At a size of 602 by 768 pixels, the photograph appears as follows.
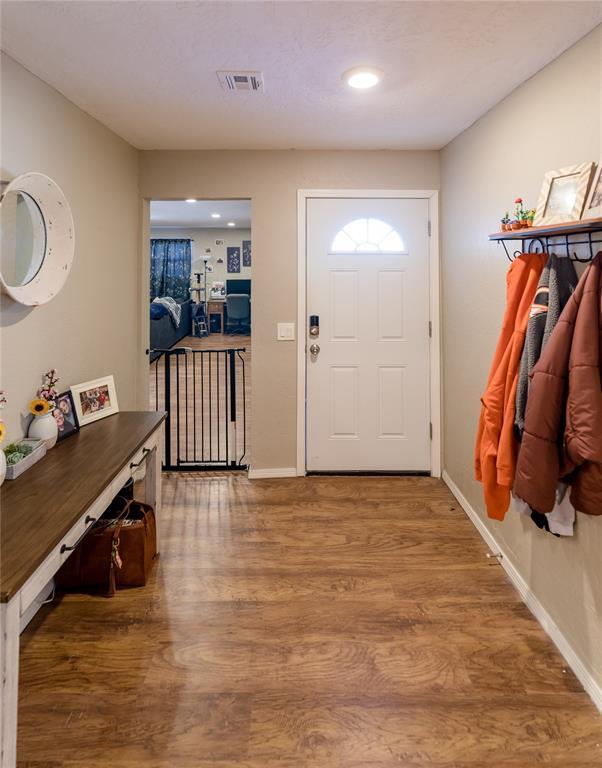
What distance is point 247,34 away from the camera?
1887mm

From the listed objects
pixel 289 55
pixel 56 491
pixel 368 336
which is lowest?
pixel 56 491

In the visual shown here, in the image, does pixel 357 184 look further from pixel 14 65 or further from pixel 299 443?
pixel 14 65

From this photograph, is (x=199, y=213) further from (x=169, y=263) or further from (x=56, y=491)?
(x=56, y=491)

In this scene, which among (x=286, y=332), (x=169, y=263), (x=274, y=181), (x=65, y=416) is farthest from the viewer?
(x=169, y=263)

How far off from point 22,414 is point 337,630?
5.22ft

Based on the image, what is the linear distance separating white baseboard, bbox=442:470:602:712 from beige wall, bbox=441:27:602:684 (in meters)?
0.03

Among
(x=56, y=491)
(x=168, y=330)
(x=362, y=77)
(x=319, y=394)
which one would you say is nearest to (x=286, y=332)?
(x=319, y=394)

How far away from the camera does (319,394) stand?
145 inches

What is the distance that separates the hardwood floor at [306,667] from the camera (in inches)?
58.0

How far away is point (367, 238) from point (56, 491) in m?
2.72

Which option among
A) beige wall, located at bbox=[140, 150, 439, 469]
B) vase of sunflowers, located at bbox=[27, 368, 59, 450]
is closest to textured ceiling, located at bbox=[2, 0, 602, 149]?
beige wall, located at bbox=[140, 150, 439, 469]

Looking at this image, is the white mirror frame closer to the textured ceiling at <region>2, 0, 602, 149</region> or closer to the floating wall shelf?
the textured ceiling at <region>2, 0, 602, 149</region>

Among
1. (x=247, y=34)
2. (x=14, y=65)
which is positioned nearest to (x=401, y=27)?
(x=247, y=34)

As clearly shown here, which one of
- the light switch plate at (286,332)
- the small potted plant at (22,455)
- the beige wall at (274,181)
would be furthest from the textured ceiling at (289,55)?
the small potted plant at (22,455)
